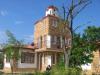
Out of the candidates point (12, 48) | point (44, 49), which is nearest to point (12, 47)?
point (12, 48)

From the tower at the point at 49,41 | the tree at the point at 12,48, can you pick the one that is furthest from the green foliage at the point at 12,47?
the tower at the point at 49,41

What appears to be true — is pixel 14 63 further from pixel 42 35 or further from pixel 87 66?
pixel 87 66

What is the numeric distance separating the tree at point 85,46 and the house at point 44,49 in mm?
12457

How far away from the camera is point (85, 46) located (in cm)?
3497

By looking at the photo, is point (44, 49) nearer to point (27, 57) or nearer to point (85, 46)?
point (27, 57)

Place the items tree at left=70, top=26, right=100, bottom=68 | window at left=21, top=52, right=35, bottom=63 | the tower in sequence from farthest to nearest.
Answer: the tower < window at left=21, top=52, right=35, bottom=63 < tree at left=70, top=26, right=100, bottom=68

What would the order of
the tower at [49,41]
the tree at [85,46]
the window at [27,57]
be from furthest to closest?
the tower at [49,41] → the window at [27,57] → the tree at [85,46]

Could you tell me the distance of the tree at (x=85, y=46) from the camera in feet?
111

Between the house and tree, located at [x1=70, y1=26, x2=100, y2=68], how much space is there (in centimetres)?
1246

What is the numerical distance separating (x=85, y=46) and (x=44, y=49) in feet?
46.9

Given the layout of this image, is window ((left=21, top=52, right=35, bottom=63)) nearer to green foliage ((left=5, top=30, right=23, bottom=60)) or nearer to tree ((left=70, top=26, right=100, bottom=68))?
green foliage ((left=5, top=30, right=23, bottom=60))

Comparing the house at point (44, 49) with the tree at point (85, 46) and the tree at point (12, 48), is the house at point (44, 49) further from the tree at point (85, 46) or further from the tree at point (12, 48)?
the tree at point (85, 46)

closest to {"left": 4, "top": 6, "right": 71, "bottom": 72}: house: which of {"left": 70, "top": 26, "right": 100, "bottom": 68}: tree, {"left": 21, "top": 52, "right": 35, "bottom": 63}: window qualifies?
{"left": 21, "top": 52, "right": 35, "bottom": 63}: window

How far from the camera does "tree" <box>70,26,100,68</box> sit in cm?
3388
